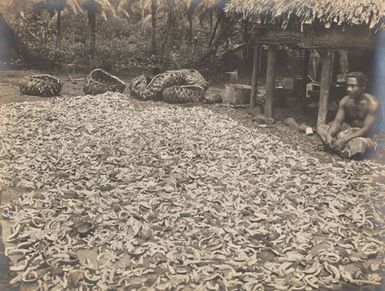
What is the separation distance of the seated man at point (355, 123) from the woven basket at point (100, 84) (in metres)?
5.51

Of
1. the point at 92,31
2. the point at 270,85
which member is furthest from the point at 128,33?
the point at 270,85

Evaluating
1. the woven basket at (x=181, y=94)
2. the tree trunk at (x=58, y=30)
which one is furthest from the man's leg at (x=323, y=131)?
the tree trunk at (x=58, y=30)

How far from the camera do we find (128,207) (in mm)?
4652

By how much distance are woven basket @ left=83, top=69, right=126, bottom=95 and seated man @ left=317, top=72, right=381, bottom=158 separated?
5511mm

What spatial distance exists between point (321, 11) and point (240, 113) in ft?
11.2

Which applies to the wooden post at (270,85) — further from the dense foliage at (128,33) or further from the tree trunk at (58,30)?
the tree trunk at (58,30)

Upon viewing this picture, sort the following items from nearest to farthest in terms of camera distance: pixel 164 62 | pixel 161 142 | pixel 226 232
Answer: pixel 226 232 < pixel 161 142 < pixel 164 62

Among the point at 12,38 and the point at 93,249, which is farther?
the point at 12,38

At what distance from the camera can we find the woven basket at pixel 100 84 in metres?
10.5

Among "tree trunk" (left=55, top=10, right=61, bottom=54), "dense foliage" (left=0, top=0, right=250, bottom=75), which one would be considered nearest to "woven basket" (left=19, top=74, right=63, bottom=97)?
"dense foliage" (left=0, top=0, right=250, bottom=75)

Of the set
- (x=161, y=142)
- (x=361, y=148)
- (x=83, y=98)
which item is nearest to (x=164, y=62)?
(x=83, y=98)

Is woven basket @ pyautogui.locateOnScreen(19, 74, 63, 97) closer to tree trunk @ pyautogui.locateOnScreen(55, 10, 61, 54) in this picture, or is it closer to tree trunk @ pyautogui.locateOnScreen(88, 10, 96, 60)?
tree trunk @ pyautogui.locateOnScreen(55, 10, 61, 54)

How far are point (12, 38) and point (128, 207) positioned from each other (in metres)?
5.99

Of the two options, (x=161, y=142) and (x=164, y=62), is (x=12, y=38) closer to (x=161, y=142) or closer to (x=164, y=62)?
(x=161, y=142)
